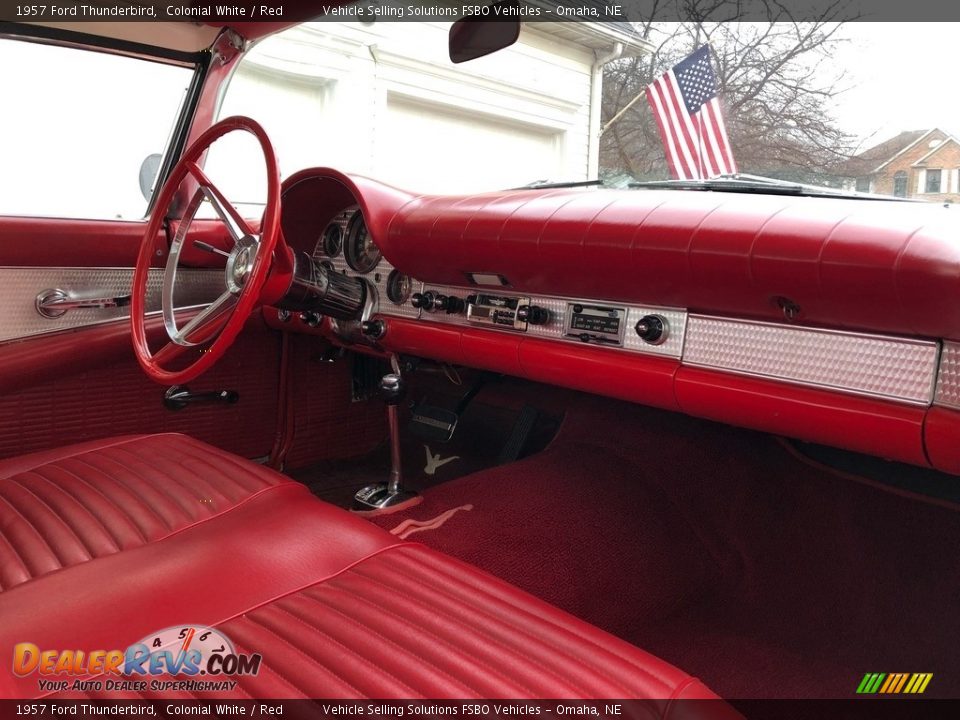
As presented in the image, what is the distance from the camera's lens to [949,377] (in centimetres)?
116

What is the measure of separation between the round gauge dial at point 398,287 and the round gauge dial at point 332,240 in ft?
0.89

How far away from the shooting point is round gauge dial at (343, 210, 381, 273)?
2299 mm

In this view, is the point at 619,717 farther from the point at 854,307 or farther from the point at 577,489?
the point at 577,489

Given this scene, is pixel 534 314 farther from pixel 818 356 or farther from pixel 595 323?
pixel 818 356

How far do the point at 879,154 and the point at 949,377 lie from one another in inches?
28.6

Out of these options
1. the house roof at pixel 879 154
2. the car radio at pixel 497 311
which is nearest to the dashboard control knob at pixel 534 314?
the car radio at pixel 497 311

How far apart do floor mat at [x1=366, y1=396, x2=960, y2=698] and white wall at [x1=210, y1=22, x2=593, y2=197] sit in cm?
106

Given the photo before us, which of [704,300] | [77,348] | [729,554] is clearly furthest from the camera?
[77,348]

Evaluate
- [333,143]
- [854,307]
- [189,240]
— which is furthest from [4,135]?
[854,307]

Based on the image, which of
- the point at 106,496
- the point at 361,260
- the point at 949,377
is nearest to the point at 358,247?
the point at 361,260

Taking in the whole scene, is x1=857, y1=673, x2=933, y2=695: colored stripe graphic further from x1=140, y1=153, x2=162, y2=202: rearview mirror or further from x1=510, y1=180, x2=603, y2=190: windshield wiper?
x1=140, y1=153, x2=162, y2=202: rearview mirror

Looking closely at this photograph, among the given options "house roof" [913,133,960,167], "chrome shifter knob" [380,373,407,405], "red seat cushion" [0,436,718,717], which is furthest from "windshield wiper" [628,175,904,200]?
"red seat cushion" [0,436,718,717]

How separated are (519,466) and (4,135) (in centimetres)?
184

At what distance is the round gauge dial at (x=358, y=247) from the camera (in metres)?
2.30
